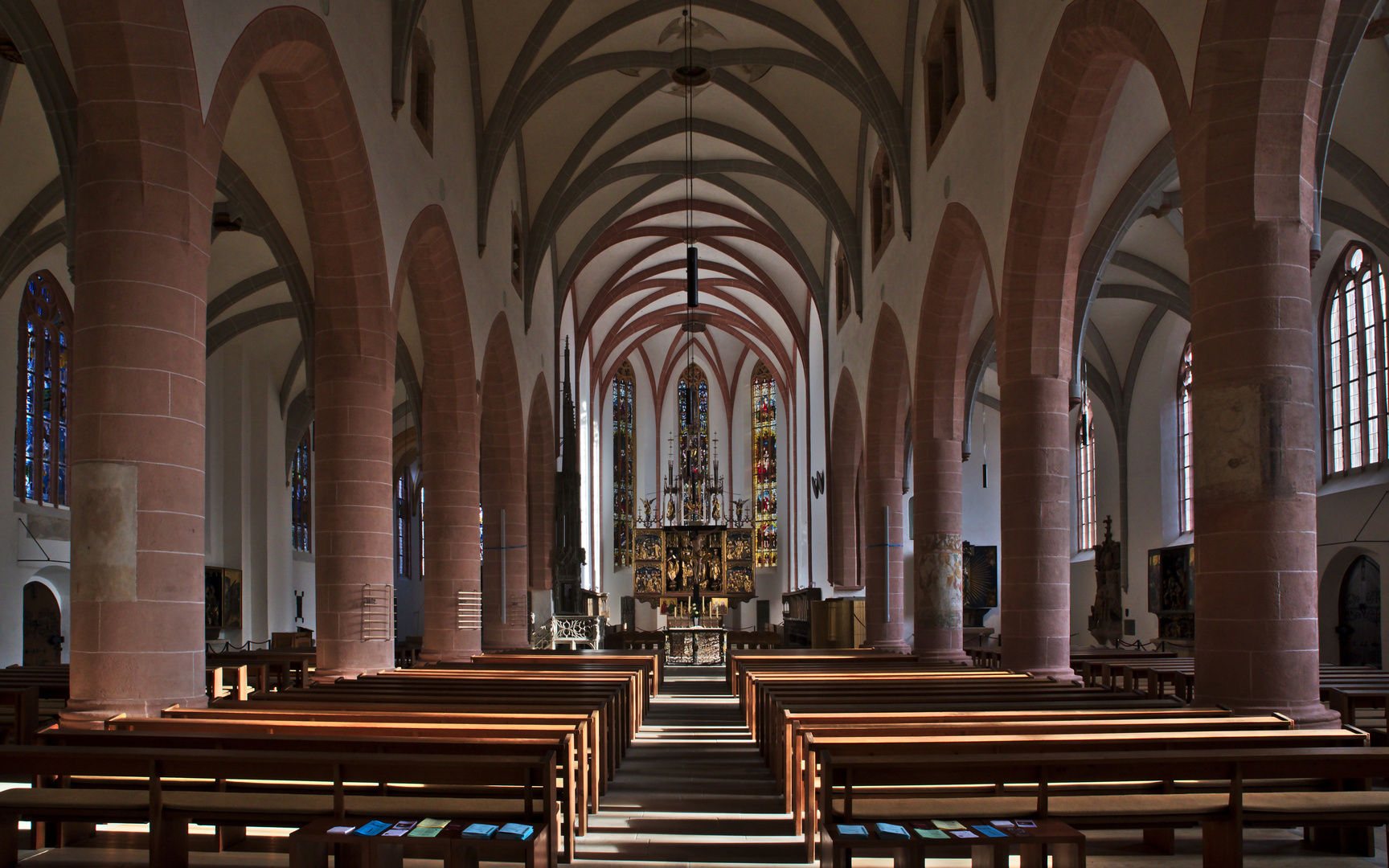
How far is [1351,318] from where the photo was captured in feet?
57.7

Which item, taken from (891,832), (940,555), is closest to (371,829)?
(891,832)

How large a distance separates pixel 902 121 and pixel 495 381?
28.1 ft

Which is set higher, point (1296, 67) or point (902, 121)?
point (902, 121)

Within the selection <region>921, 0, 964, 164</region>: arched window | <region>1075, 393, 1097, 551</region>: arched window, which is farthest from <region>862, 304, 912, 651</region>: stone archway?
<region>1075, 393, 1097, 551</region>: arched window

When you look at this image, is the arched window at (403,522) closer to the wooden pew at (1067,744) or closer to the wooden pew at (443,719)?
the wooden pew at (443,719)

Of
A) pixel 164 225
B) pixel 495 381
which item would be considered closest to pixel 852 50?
pixel 495 381

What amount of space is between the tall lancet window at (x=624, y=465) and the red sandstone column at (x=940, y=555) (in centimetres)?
2588

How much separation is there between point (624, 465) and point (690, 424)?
15150 millimetres

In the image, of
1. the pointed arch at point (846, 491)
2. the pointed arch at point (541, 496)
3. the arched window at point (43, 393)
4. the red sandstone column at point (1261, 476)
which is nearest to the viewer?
the red sandstone column at point (1261, 476)

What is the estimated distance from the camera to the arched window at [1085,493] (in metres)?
27.1

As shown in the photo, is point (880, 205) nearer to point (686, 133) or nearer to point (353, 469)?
point (686, 133)

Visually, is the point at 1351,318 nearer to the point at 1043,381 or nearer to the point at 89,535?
the point at 1043,381

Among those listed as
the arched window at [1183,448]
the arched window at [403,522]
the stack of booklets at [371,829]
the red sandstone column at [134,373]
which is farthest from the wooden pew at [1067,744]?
the arched window at [403,522]

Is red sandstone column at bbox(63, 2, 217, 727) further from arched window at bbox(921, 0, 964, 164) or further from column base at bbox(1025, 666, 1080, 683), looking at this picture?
arched window at bbox(921, 0, 964, 164)
